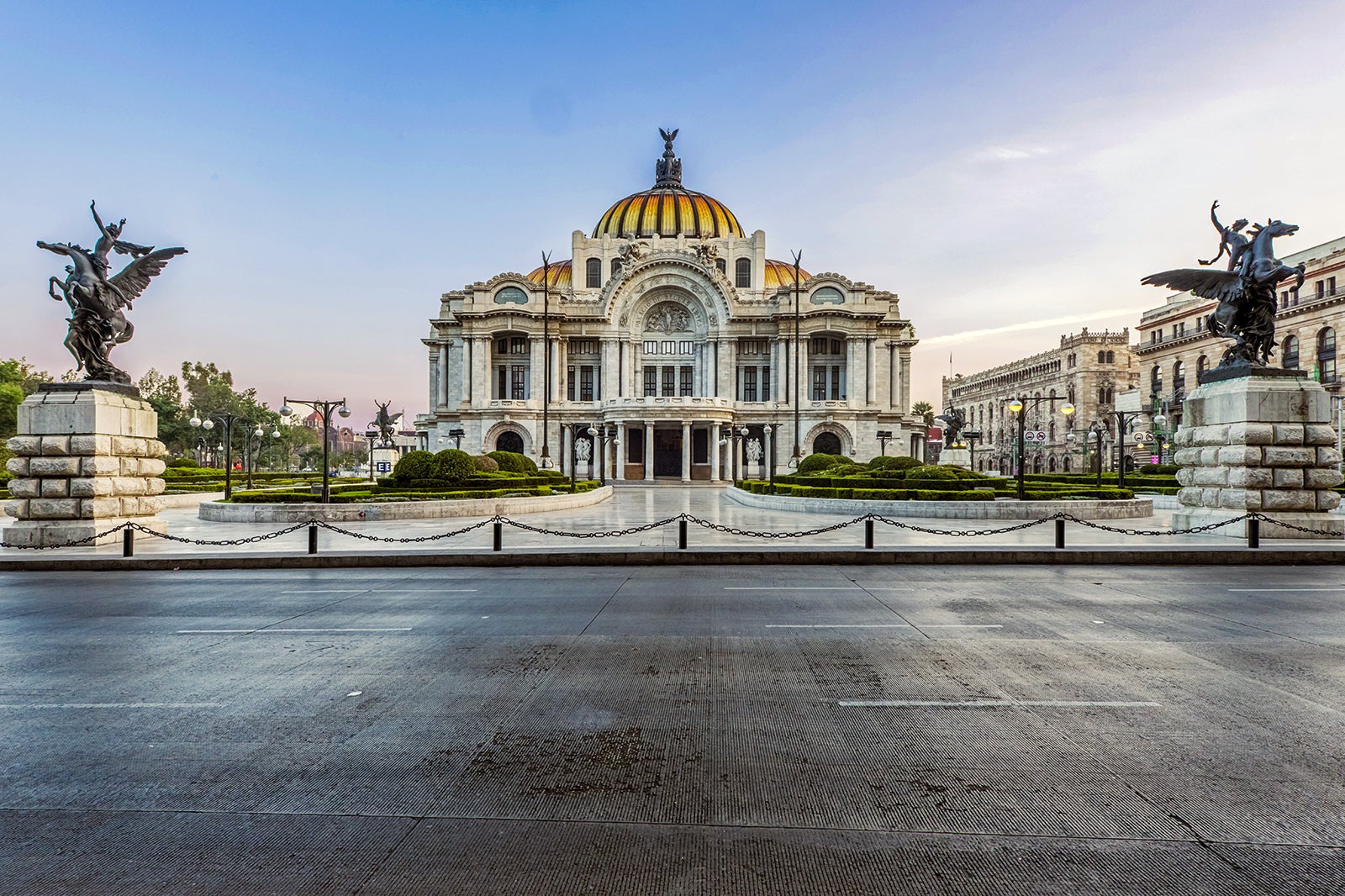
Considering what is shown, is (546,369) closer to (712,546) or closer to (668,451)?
(668,451)

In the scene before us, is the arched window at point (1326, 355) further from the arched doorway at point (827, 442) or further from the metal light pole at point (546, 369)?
the metal light pole at point (546, 369)

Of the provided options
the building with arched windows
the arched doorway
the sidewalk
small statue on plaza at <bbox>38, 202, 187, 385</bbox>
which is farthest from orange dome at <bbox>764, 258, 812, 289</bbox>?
small statue on plaza at <bbox>38, 202, 187, 385</bbox>

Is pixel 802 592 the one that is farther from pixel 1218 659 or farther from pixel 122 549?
A: pixel 122 549

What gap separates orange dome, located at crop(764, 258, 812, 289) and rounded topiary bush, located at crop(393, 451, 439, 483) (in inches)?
2005

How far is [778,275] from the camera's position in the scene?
7500cm

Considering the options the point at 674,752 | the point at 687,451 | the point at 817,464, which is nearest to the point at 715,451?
the point at 687,451

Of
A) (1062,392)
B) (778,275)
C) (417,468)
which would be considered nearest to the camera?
(417,468)

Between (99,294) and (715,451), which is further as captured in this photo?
(715,451)

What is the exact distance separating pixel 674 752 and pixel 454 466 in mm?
24663

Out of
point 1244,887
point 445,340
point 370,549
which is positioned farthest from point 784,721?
point 445,340

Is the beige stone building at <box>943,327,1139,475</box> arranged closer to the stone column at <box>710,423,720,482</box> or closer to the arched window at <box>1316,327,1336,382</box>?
the arched window at <box>1316,327,1336,382</box>

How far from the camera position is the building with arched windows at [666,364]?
2488 inches

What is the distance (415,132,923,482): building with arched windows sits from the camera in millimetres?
63188

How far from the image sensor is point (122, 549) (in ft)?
51.9
